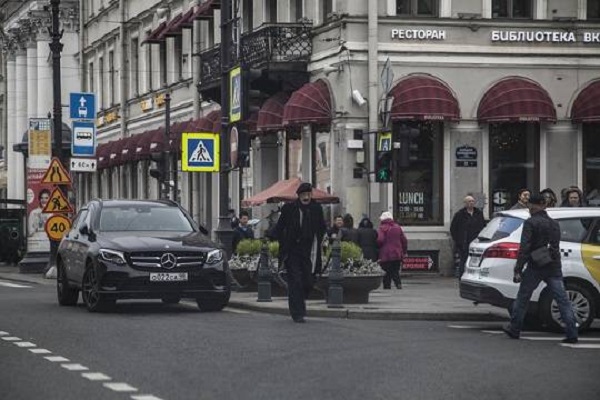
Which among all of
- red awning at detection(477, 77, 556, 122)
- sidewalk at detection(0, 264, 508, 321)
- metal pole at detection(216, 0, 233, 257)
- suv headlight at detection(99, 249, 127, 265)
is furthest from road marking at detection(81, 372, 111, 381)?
red awning at detection(477, 77, 556, 122)

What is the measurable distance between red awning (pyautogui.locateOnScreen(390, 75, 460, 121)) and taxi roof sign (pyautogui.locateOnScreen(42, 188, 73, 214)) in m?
7.66

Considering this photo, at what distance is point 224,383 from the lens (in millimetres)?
12047

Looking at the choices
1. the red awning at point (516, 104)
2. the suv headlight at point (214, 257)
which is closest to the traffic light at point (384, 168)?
the red awning at point (516, 104)

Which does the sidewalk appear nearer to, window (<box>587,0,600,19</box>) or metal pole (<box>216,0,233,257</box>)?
metal pole (<box>216,0,233,257</box>)

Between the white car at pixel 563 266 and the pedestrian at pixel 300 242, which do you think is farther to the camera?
the pedestrian at pixel 300 242

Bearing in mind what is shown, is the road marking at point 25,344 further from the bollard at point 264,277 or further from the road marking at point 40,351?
the bollard at point 264,277

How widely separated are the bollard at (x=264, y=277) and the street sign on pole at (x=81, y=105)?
15.0 m

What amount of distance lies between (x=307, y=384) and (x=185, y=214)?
1085cm

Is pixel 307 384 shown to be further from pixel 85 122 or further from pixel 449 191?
pixel 85 122

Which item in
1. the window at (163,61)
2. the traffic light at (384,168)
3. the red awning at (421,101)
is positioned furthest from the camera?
the window at (163,61)

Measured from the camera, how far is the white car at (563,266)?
18.5 meters

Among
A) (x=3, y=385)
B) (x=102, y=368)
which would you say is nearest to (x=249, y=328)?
(x=102, y=368)

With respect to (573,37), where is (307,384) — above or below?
below

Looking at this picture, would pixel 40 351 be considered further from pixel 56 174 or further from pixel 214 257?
pixel 56 174
